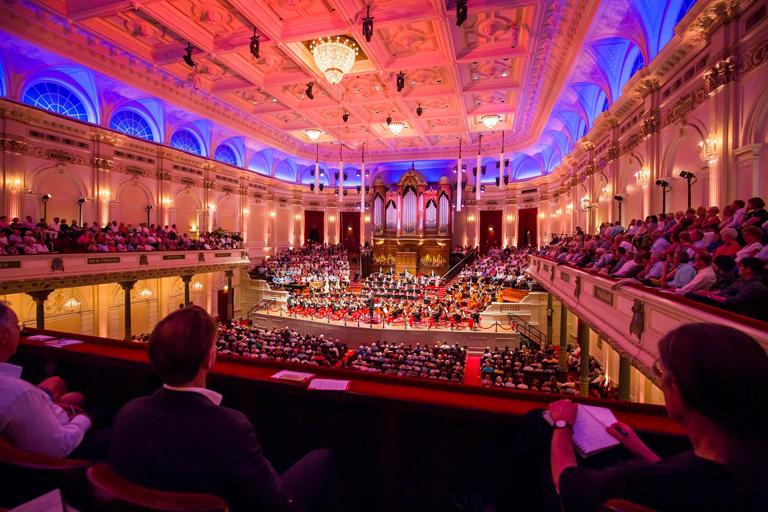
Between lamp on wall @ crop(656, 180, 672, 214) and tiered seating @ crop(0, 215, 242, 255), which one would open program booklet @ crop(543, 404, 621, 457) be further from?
tiered seating @ crop(0, 215, 242, 255)

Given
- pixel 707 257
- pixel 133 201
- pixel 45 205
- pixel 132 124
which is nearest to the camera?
pixel 707 257

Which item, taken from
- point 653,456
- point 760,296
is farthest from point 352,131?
point 653,456

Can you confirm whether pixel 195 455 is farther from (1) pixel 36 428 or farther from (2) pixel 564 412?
(2) pixel 564 412

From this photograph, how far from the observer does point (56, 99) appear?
13078mm

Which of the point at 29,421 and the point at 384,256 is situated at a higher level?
the point at 384,256

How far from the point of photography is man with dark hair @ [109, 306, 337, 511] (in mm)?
1209

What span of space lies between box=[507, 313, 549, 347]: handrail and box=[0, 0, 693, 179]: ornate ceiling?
864 centimetres

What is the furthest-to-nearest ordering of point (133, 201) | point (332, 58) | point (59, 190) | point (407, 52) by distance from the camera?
point (133, 201)
point (59, 190)
point (407, 52)
point (332, 58)

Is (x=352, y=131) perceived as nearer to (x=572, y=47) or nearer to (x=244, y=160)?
(x=244, y=160)

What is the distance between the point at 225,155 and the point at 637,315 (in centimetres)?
2152

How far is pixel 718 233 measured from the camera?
5.36 meters

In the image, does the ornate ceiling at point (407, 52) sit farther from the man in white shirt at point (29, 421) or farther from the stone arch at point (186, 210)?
the man in white shirt at point (29, 421)

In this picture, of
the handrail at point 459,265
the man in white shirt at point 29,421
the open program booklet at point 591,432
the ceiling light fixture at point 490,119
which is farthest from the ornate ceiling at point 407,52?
the man in white shirt at point 29,421

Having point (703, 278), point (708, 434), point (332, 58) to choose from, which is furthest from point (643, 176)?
point (708, 434)
